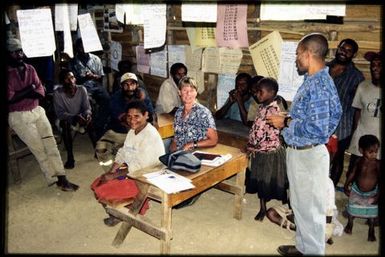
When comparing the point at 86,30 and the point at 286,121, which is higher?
the point at 86,30

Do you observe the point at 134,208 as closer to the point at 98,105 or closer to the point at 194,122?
the point at 194,122

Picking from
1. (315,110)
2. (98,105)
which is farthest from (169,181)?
(98,105)

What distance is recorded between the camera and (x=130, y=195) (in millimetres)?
4527

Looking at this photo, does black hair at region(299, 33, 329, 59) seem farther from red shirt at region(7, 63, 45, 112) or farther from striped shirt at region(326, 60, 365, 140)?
red shirt at region(7, 63, 45, 112)

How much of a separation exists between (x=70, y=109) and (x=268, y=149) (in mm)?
4172

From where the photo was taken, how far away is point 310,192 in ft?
13.0

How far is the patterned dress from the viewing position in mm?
4945

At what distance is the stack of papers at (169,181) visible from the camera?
3869 mm

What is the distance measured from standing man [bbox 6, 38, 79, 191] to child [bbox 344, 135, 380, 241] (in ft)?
14.9

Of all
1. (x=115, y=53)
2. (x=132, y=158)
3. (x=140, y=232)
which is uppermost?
(x=115, y=53)

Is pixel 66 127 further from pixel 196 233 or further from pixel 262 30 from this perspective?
pixel 262 30

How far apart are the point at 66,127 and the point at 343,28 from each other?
5301 millimetres

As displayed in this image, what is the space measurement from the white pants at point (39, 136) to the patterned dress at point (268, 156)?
3.28 meters

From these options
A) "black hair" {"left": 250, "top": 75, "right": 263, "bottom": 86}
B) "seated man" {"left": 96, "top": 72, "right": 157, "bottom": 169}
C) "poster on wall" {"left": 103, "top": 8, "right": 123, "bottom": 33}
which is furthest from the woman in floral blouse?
"poster on wall" {"left": 103, "top": 8, "right": 123, "bottom": 33}
